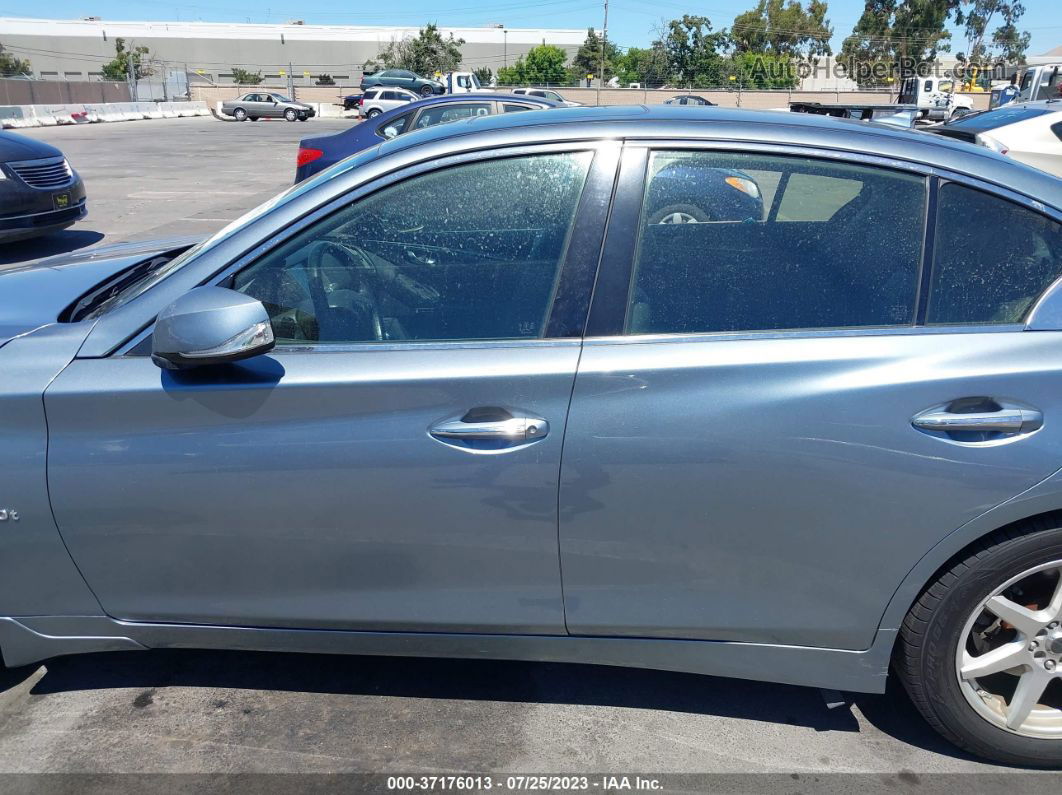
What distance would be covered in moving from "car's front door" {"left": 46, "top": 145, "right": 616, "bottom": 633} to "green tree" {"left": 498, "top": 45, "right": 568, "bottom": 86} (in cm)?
6970

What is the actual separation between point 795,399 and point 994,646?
0.95 m

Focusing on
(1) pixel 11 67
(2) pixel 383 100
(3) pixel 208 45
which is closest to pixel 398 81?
(2) pixel 383 100

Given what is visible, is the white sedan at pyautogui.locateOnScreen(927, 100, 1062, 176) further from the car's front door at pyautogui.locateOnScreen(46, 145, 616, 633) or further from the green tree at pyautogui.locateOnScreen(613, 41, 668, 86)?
the green tree at pyautogui.locateOnScreen(613, 41, 668, 86)

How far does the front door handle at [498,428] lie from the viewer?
2.12 meters

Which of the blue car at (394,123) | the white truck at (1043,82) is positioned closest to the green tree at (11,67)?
the white truck at (1043,82)

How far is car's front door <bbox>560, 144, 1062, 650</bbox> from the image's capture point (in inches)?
82.4

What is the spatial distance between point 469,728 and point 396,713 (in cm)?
23

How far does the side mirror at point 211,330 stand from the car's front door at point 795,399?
801mm

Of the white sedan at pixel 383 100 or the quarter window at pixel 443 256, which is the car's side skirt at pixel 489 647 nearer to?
the quarter window at pixel 443 256

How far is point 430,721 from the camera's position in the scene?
260 cm

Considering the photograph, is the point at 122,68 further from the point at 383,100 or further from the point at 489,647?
the point at 489,647

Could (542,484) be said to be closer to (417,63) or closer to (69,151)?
(69,151)

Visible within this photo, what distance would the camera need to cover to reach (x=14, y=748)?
97.3 inches

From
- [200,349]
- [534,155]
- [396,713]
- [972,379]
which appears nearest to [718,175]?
[534,155]
